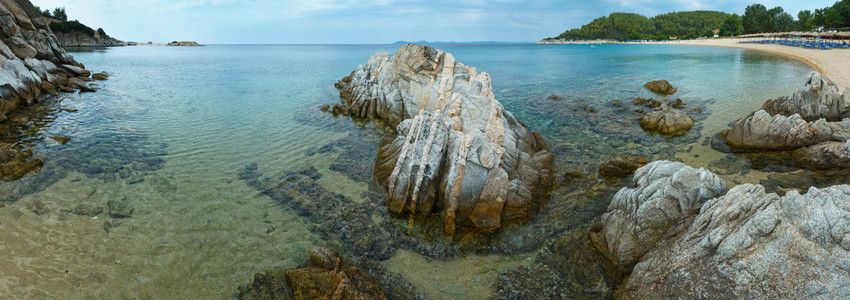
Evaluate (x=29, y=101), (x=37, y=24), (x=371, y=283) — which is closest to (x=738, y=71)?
(x=371, y=283)

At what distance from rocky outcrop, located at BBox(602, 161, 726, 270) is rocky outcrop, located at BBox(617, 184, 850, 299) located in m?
0.92

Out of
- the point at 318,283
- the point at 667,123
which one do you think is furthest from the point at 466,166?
the point at 667,123

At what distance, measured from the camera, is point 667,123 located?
21.2 meters

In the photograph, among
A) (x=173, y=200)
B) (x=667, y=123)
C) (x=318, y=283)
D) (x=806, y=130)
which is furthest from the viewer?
(x=667, y=123)

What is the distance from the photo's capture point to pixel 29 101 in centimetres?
2695

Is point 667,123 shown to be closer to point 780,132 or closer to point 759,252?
point 780,132

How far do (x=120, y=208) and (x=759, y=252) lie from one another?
18477mm

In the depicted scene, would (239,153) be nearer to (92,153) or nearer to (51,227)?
(92,153)

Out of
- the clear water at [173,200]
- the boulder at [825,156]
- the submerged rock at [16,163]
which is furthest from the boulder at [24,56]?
the boulder at [825,156]

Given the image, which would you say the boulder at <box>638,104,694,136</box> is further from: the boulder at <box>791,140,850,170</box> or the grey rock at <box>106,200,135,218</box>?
the grey rock at <box>106,200,135,218</box>

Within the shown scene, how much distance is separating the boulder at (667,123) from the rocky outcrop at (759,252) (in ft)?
48.2

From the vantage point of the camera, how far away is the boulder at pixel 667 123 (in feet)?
68.6

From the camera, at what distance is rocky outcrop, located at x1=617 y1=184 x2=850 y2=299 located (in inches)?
247

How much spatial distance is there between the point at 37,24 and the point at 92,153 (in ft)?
139
